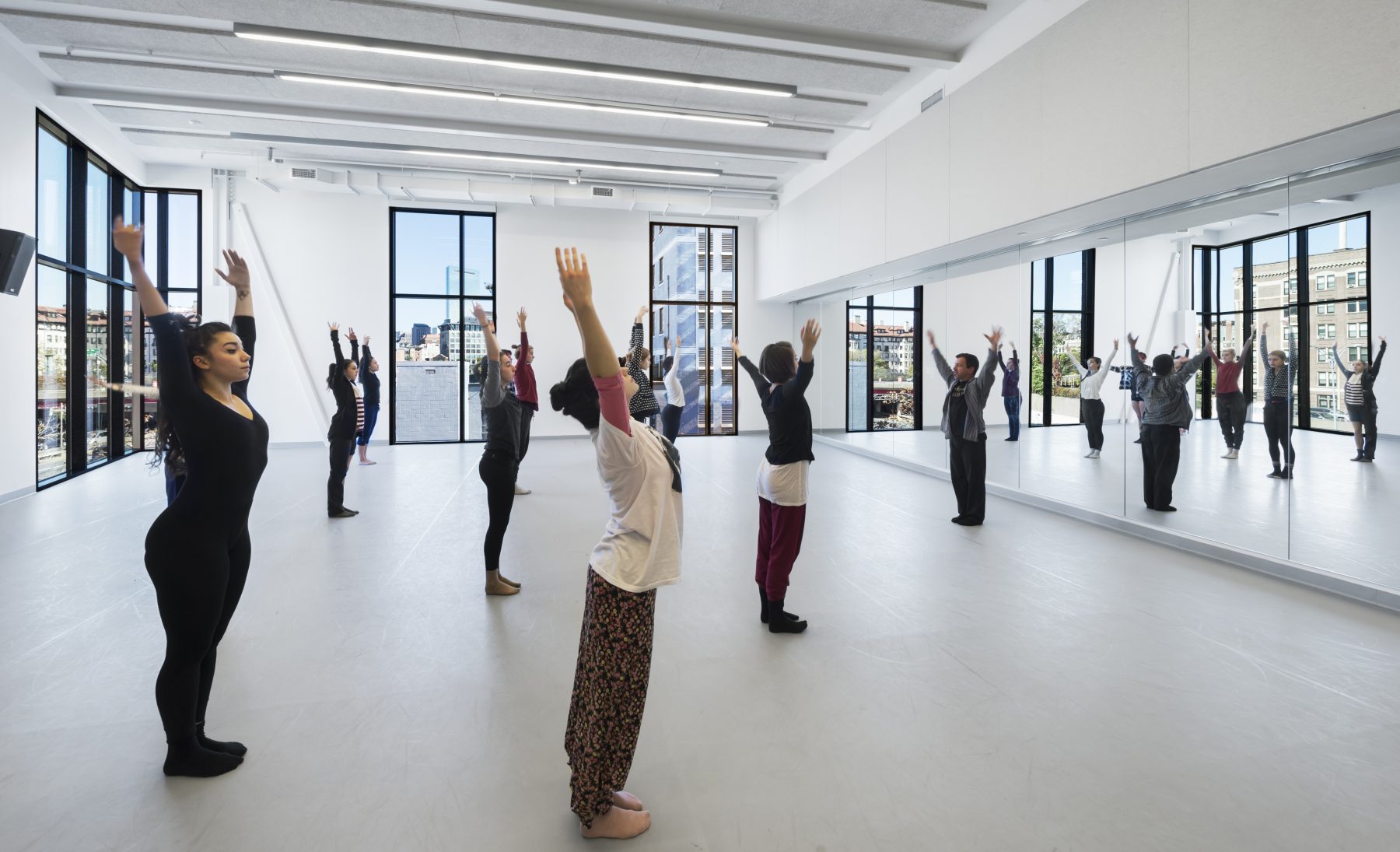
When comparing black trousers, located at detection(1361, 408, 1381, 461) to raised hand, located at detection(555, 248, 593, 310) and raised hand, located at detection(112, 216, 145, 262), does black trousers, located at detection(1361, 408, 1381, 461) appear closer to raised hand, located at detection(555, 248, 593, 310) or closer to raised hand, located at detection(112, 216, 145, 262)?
raised hand, located at detection(555, 248, 593, 310)

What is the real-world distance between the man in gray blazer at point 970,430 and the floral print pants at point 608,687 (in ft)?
17.0

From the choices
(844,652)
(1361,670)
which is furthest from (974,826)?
(1361,670)

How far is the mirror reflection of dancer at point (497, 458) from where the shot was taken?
439cm

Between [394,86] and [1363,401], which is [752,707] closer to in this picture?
[1363,401]

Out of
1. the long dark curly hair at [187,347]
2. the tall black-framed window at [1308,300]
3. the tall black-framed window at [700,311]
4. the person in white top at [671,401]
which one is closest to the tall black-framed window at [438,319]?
the tall black-framed window at [700,311]

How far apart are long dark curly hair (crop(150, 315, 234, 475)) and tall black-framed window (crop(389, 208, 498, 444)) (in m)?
10.7

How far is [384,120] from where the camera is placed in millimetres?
9078

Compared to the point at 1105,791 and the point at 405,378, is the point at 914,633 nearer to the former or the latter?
the point at 1105,791

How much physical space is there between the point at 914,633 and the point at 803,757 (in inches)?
57.7

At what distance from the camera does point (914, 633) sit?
3.79 metres

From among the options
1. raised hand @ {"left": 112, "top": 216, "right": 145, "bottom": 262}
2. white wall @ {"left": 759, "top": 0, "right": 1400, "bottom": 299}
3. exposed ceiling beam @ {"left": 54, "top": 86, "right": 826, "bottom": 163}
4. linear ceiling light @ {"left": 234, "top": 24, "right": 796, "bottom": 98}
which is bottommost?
raised hand @ {"left": 112, "top": 216, "right": 145, "bottom": 262}

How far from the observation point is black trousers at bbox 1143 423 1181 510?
233 inches

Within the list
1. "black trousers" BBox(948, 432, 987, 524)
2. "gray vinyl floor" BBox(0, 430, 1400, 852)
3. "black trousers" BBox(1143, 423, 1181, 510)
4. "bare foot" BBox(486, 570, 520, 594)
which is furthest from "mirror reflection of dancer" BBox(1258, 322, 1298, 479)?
"bare foot" BBox(486, 570, 520, 594)

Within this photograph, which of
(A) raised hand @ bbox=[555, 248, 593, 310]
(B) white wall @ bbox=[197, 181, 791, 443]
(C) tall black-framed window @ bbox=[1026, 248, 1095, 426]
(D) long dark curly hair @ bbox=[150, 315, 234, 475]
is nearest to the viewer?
(A) raised hand @ bbox=[555, 248, 593, 310]
